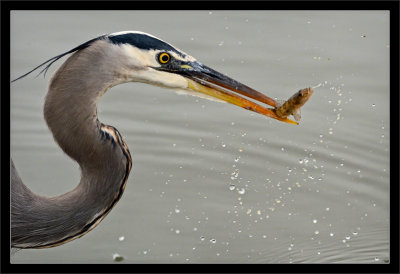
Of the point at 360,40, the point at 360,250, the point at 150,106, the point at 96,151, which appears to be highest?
the point at 360,40

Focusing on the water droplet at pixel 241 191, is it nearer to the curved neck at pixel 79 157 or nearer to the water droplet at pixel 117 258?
the water droplet at pixel 117 258

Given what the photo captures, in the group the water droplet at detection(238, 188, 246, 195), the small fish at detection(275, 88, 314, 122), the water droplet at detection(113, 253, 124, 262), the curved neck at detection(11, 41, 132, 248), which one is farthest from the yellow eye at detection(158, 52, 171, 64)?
the water droplet at detection(238, 188, 246, 195)

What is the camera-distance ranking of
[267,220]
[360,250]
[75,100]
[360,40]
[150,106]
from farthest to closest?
[360,40] < [150,106] < [267,220] < [360,250] < [75,100]

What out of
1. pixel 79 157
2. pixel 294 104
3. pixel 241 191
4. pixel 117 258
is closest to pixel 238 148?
pixel 241 191

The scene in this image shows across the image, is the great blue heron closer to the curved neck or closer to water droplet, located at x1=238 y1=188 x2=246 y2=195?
the curved neck

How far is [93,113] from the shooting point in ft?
8.00

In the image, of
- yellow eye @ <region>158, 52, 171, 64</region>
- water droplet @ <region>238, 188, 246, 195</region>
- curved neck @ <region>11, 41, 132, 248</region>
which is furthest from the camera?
water droplet @ <region>238, 188, 246, 195</region>

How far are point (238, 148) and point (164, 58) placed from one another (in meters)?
1.77

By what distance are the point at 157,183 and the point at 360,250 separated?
1287mm

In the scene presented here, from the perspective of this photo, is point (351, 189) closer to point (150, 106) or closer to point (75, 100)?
point (150, 106)

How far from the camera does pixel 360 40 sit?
4.82 m

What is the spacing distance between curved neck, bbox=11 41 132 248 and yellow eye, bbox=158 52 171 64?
0.62 ft

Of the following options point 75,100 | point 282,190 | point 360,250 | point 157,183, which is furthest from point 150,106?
point 75,100

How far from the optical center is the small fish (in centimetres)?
255
